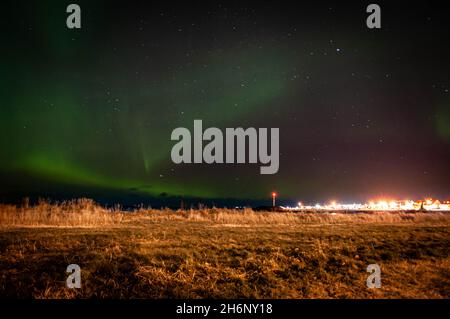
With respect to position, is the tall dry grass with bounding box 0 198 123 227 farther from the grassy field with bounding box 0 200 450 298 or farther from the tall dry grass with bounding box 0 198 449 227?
the grassy field with bounding box 0 200 450 298

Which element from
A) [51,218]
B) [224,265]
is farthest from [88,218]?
[224,265]

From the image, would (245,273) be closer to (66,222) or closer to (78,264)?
(78,264)

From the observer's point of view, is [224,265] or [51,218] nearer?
[224,265]

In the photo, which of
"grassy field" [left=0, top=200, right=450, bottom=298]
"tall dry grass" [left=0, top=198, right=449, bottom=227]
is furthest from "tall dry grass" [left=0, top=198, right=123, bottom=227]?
"grassy field" [left=0, top=200, right=450, bottom=298]

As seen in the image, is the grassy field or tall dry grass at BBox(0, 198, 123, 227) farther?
tall dry grass at BBox(0, 198, 123, 227)

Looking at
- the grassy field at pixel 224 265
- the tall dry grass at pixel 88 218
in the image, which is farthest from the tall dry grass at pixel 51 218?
the grassy field at pixel 224 265

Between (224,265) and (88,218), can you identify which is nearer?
(224,265)

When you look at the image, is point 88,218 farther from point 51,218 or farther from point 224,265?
point 224,265

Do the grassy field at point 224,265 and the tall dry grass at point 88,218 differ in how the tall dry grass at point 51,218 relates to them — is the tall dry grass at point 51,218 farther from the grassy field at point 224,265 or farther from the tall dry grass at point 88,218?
the grassy field at point 224,265

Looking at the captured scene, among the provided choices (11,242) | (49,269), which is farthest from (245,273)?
(11,242)

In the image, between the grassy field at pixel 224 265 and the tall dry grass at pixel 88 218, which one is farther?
the tall dry grass at pixel 88 218

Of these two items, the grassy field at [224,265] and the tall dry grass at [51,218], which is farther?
the tall dry grass at [51,218]
